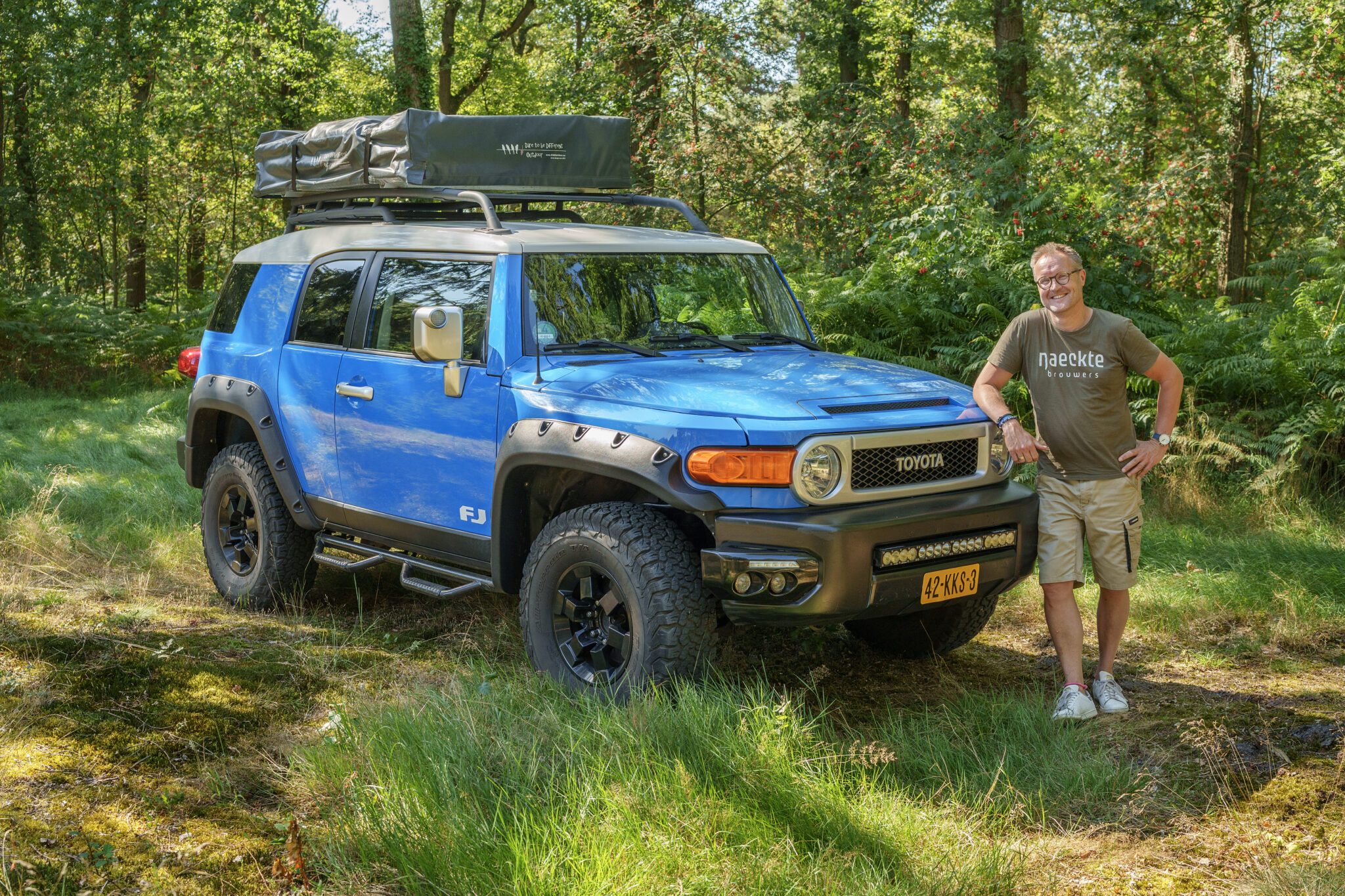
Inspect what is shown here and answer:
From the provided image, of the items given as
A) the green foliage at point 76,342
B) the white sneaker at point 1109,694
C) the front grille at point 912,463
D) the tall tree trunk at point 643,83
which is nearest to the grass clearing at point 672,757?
the white sneaker at point 1109,694

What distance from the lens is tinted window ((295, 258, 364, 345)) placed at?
590 cm

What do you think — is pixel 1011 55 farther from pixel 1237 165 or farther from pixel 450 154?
pixel 450 154

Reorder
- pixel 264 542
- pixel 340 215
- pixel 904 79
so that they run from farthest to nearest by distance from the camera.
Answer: pixel 904 79, pixel 340 215, pixel 264 542

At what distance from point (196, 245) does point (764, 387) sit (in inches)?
889

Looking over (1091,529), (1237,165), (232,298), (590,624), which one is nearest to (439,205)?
(232,298)

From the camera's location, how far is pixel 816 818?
3354 millimetres

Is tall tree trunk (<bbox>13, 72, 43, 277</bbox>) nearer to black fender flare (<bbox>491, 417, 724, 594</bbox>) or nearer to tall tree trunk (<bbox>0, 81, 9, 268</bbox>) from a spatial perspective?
tall tree trunk (<bbox>0, 81, 9, 268</bbox>)

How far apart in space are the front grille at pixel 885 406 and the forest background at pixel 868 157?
396cm

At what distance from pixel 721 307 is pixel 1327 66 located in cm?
1478

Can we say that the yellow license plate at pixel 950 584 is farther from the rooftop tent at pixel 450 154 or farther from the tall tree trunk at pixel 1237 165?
the tall tree trunk at pixel 1237 165

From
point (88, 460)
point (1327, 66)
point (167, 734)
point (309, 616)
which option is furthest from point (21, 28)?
point (1327, 66)

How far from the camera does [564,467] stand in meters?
4.70

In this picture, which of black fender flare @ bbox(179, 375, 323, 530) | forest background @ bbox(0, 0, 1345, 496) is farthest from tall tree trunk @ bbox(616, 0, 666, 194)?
black fender flare @ bbox(179, 375, 323, 530)

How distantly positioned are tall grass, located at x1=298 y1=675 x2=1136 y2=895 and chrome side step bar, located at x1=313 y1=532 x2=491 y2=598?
0.91 m
